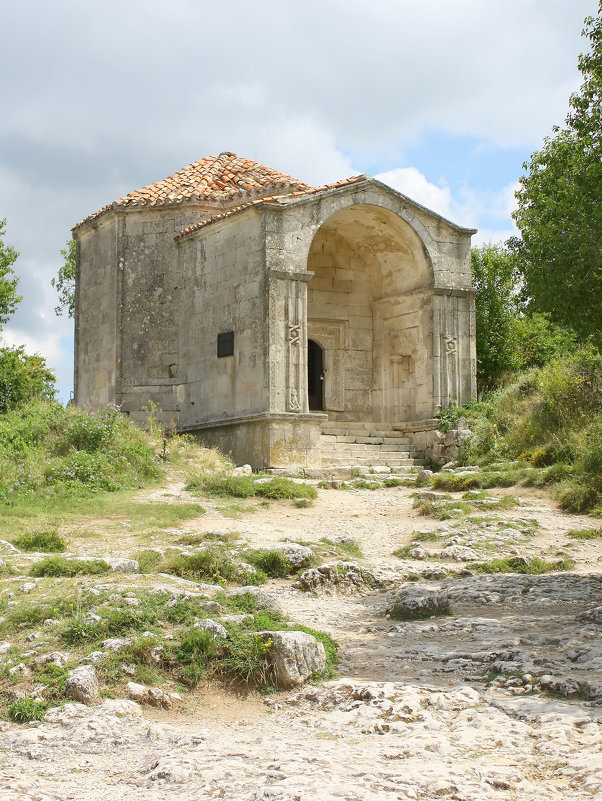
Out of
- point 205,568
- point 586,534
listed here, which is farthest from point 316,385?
point 205,568

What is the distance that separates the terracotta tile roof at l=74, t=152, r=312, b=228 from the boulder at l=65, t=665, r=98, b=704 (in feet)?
52.4

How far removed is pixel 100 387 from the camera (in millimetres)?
22047

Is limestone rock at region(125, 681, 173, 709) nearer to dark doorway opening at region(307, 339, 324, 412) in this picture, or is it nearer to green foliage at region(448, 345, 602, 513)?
green foliage at region(448, 345, 602, 513)

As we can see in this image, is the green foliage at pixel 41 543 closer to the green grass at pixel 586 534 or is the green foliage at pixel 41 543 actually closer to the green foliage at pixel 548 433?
the green grass at pixel 586 534

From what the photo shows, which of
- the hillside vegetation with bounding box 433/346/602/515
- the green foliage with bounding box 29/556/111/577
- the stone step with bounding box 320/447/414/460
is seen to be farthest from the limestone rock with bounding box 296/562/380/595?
the stone step with bounding box 320/447/414/460

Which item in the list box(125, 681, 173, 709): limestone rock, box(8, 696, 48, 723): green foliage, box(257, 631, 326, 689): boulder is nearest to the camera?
box(8, 696, 48, 723): green foliage

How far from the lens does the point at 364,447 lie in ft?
65.1

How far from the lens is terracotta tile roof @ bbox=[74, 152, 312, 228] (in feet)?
70.0

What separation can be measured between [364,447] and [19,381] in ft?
34.8

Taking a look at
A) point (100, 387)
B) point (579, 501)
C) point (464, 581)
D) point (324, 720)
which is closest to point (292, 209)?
point (100, 387)

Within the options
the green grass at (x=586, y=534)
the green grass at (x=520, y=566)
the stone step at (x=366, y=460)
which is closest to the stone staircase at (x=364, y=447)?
the stone step at (x=366, y=460)

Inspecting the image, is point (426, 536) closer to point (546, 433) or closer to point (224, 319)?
point (546, 433)

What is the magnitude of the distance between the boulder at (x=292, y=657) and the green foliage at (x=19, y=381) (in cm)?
1648

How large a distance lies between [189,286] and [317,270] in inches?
125
